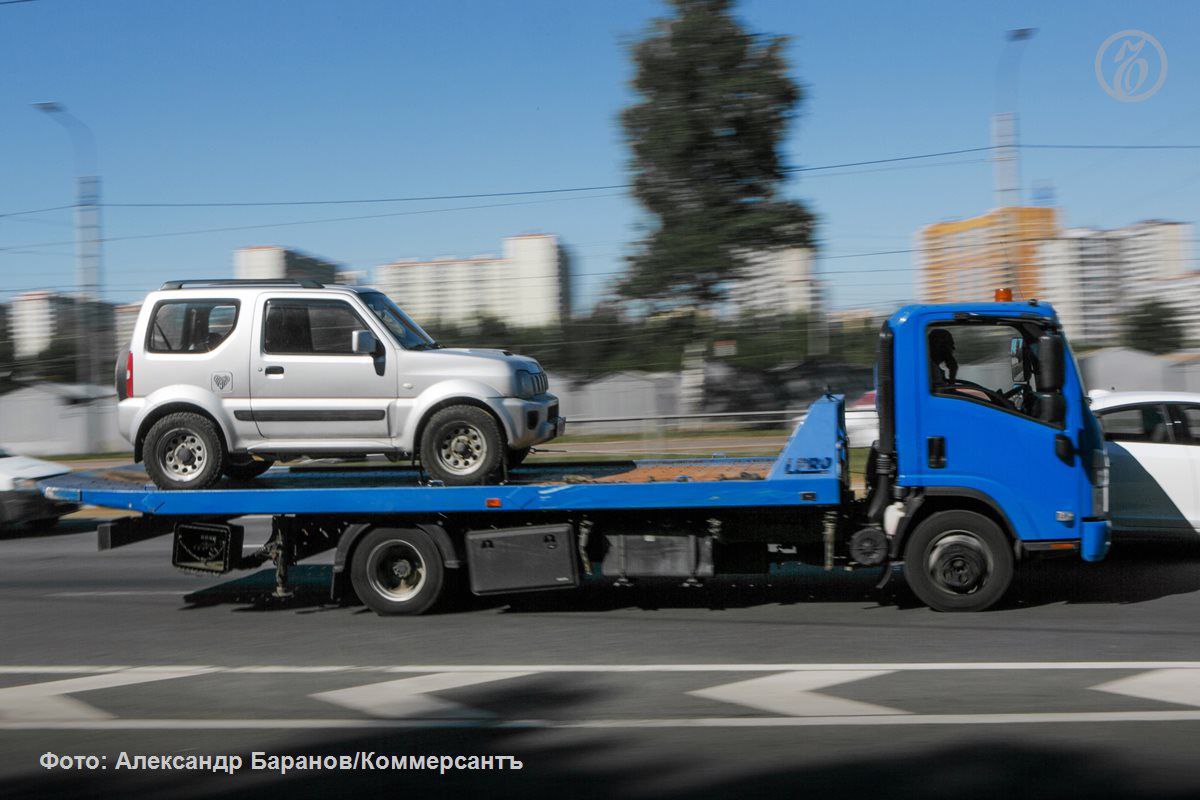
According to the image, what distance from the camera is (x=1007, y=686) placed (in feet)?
19.8

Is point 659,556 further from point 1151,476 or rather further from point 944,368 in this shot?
point 1151,476

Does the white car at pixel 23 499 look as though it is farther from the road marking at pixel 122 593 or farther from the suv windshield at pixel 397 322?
the suv windshield at pixel 397 322

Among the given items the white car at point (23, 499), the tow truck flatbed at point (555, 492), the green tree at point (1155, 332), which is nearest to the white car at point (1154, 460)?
the tow truck flatbed at point (555, 492)

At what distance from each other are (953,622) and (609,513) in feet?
8.47

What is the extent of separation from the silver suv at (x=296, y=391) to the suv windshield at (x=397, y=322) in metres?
0.10

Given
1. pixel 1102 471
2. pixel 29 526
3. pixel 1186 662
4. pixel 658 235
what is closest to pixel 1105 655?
pixel 1186 662

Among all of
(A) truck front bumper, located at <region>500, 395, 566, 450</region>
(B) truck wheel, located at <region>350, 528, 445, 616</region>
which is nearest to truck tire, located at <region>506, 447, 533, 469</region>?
(A) truck front bumper, located at <region>500, 395, 566, 450</region>

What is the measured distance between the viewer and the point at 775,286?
2961 cm

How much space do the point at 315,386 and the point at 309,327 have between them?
1.57ft

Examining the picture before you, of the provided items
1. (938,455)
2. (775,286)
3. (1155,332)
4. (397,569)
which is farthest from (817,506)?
(1155,332)

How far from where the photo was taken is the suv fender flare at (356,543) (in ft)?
27.4

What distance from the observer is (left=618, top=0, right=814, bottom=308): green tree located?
2941 centimetres

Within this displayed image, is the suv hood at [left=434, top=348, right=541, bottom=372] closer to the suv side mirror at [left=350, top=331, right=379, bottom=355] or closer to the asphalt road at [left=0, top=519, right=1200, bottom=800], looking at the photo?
the suv side mirror at [left=350, top=331, right=379, bottom=355]

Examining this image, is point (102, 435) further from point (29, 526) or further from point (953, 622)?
point (953, 622)
